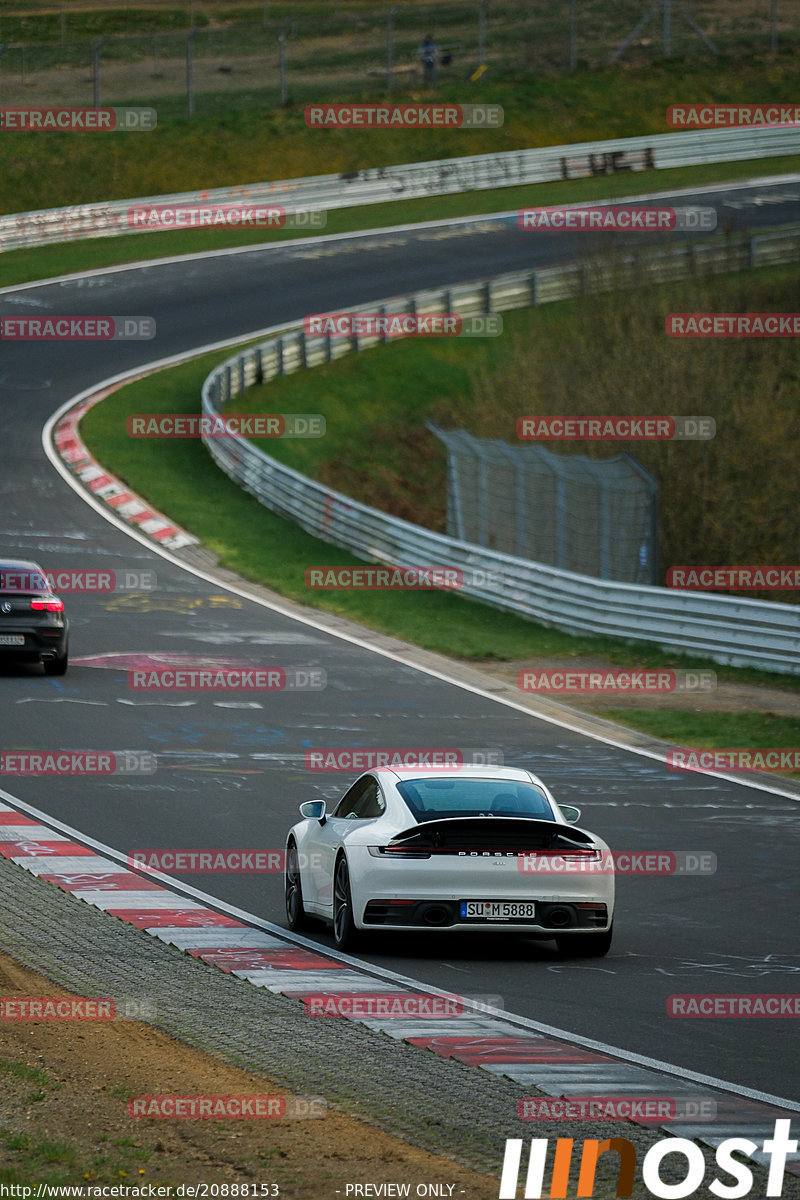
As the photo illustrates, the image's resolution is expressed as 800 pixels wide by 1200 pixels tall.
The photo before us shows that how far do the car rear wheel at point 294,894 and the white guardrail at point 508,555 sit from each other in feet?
41.6

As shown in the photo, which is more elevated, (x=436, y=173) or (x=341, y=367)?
(x=436, y=173)

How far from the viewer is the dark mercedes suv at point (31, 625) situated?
69.0 ft

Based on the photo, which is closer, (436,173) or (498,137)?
(436,173)

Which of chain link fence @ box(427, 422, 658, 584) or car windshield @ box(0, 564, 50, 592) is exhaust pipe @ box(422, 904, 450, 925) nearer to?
car windshield @ box(0, 564, 50, 592)

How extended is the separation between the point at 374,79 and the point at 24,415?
1301 inches

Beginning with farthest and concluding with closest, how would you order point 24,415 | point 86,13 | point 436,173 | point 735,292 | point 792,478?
point 86,13, point 436,173, point 735,292, point 24,415, point 792,478

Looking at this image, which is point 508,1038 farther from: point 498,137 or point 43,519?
point 498,137

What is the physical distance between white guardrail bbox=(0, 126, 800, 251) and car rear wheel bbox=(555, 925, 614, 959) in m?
46.0

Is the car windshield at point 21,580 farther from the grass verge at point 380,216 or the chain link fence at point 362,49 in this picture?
the chain link fence at point 362,49

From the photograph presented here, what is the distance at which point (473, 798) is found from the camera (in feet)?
34.9

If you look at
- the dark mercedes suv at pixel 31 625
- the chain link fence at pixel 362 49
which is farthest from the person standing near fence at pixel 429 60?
the dark mercedes suv at pixel 31 625

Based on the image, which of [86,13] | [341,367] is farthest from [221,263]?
[86,13]

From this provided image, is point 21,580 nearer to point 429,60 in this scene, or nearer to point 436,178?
point 436,178

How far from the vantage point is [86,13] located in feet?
259
